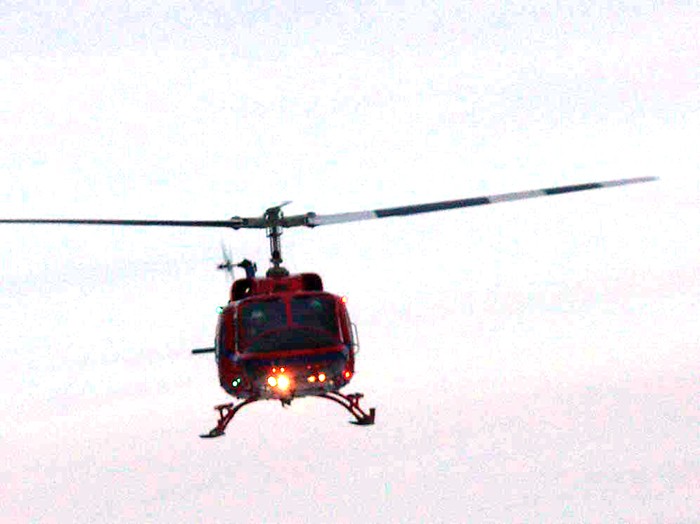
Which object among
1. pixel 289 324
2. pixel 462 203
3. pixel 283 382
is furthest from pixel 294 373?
pixel 462 203

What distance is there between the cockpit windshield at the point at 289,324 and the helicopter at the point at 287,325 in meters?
0.02

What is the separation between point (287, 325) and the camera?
4709cm

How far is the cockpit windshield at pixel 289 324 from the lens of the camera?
46781 mm

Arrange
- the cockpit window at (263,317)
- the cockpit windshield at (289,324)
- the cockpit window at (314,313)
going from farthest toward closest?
the cockpit window at (314,313)
the cockpit window at (263,317)
the cockpit windshield at (289,324)

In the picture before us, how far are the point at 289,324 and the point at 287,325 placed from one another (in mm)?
65

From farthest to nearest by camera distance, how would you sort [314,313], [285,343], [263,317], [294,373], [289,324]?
[314,313] < [263,317] < [289,324] < [285,343] < [294,373]

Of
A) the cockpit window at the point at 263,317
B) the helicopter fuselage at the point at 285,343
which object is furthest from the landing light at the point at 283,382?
the cockpit window at the point at 263,317

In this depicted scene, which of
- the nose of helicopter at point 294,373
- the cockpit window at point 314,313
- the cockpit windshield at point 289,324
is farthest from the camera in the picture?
the cockpit window at point 314,313

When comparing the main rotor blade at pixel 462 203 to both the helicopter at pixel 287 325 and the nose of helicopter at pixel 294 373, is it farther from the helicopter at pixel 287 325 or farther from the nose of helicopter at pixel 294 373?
the nose of helicopter at pixel 294 373

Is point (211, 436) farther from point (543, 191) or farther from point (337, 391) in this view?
point (543, 191)

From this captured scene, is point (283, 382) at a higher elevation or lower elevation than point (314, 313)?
lower

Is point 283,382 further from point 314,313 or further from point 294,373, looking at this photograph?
point 314,313

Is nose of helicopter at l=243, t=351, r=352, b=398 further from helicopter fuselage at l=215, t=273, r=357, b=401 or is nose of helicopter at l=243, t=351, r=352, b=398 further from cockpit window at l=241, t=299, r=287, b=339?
cockpit window at l=241, t=299, r=287, b=339

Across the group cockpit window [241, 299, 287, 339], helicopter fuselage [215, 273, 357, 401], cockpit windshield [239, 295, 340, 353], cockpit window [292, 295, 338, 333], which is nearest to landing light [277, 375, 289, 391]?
helicopter fuselage [215, 273, 357, 401]
